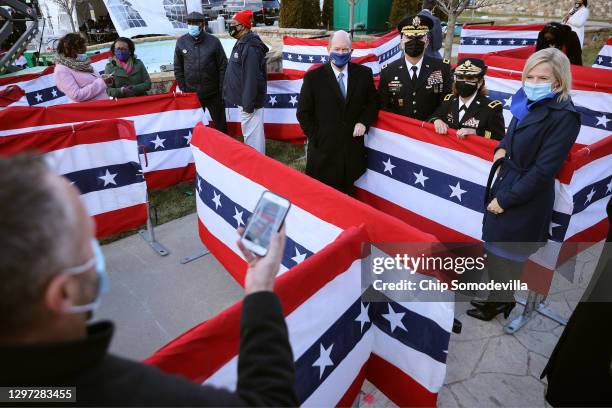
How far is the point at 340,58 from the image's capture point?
4.33 meters

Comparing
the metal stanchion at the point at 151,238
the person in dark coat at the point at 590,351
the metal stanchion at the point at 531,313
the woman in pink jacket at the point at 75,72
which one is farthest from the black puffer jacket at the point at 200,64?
the person in dark coat at the point at 590,351

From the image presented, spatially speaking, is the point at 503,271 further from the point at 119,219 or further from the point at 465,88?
the point at 119,219

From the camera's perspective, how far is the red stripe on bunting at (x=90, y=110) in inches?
204

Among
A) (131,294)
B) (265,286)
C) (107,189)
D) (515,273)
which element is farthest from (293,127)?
(265,286)

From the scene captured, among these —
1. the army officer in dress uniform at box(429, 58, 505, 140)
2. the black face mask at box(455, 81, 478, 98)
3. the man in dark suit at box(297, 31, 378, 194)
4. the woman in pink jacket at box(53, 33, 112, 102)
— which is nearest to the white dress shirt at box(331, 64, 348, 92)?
the man in dark suit at box(297, 31, 378, 194)

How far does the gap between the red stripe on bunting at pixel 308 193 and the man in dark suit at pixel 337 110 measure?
1089 mm

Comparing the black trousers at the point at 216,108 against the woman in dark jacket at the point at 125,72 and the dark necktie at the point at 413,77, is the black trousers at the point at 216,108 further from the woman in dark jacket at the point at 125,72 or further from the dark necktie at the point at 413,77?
the dark necktie at the point at 413,77

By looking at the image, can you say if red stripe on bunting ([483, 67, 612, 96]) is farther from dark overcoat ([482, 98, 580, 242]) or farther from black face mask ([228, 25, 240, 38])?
black face mask ([228, 25, 240, 38])

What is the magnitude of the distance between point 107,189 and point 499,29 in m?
11.8

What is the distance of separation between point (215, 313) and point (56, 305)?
3.20 m

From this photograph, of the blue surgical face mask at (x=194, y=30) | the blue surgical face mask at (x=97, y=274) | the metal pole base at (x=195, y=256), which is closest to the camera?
the blue surgical face mask at (x=97, y=274)

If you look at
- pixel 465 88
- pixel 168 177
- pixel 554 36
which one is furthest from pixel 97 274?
pixel 554 36

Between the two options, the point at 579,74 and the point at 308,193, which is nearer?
the point at 308,193

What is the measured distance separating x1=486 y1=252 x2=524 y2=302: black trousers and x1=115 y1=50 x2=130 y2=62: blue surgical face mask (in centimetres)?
585
